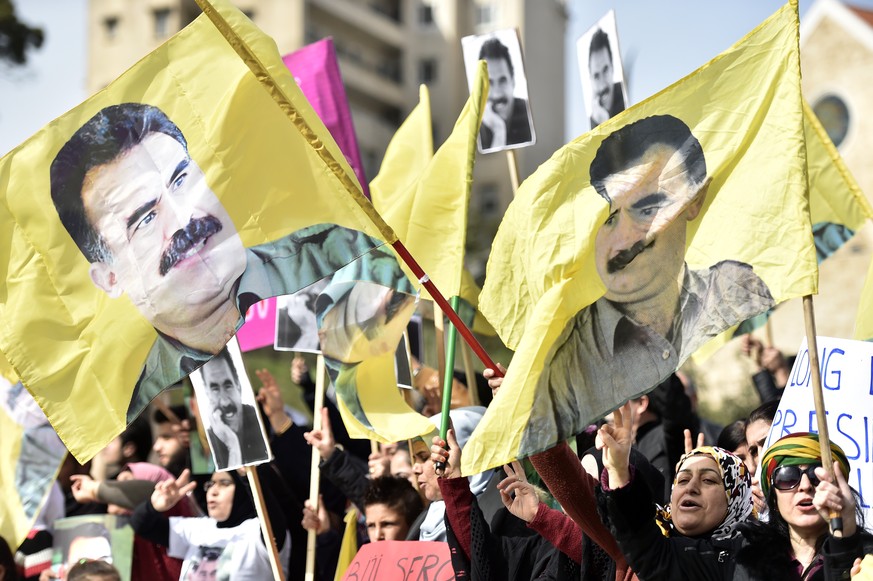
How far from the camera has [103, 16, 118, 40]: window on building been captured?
43.5 m

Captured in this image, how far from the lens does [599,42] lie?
7.44m

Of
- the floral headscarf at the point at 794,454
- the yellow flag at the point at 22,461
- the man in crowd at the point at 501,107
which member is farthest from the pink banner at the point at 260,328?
the floral headscarf at the point at 794,454

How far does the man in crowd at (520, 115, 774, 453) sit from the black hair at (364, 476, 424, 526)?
5.85 feet

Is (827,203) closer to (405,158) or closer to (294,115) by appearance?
(405,158)

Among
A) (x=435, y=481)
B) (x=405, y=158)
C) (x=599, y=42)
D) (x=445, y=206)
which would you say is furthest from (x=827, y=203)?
(x=435, y=481)

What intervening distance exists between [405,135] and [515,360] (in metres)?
3.64

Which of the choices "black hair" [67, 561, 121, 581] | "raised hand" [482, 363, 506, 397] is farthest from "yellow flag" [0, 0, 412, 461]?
"black hair" [67, 561, 121, 581]

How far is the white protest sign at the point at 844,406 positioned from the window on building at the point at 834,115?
22422 millimetres

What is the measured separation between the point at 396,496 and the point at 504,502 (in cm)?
130

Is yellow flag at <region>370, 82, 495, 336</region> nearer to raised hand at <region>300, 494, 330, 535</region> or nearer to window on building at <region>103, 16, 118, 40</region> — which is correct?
raised hand at <region>300, 494, 330, 535</region>

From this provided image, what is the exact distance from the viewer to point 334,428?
7902mm

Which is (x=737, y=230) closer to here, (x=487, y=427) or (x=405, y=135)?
(x=487, y=427)

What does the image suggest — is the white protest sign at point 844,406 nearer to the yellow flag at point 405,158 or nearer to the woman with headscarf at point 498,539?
the woman with headscarf at point 498,539

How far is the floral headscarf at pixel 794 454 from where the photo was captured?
408cm
